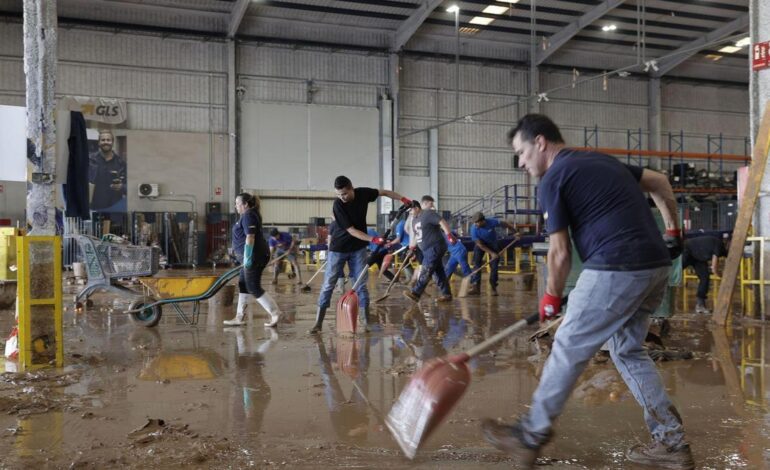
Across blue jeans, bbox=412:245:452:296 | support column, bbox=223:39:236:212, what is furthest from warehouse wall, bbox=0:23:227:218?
blue jeans, bbox=412:245:452:296

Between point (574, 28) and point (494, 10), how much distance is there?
3398 millimetres

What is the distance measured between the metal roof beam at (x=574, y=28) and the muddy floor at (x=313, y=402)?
18.8 metres

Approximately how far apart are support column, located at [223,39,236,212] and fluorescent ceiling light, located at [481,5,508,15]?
9.30 metres

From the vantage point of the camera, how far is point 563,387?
9.81 feet

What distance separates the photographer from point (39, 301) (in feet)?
17.4

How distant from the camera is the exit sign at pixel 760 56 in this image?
344 inches

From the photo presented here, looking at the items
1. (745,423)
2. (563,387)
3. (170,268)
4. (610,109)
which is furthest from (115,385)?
(610,109)

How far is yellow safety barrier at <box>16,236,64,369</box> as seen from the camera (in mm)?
5227

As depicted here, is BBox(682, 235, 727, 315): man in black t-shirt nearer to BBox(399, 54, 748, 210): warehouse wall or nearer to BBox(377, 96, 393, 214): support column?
BBox(399, 54, 748, 210): warehouse wall

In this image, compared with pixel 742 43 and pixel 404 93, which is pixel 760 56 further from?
pixel 742 43

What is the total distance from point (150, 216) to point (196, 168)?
246 cm

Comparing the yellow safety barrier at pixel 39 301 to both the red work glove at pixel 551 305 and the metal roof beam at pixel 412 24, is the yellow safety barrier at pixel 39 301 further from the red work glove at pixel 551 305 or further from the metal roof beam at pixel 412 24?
the metal roof beam at pixel 412 24

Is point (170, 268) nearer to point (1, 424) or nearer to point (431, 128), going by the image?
point (431, 128)

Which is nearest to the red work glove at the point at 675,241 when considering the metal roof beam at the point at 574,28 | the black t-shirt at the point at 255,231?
the black t-shirt at the point at 255,231
